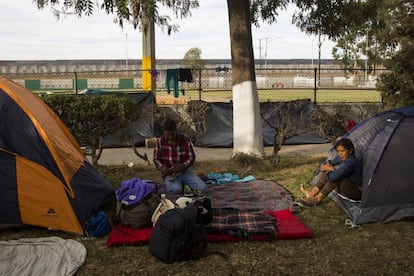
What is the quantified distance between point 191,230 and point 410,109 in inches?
133

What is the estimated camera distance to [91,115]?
7.67 m

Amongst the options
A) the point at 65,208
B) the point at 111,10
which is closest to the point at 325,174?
the point at 65,208

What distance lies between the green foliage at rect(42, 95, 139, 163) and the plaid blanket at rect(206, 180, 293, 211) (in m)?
2.30

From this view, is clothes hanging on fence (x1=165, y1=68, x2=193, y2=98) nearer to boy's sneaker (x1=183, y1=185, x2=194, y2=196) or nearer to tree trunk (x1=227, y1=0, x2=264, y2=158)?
tree trunk (x1=227, y1=0, x2=264, y2=158)

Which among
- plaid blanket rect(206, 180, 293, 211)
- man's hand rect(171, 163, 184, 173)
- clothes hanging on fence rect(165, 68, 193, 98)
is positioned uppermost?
clothes hanging on fence rect(165, 68, 193, 98)

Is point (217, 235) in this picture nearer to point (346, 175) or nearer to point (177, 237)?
point (177, 237)

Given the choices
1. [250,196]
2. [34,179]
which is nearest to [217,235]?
[250,196]

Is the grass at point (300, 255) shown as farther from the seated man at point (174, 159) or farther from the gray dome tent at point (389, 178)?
the seated man at point (174, 159)

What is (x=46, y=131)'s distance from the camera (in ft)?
17.0

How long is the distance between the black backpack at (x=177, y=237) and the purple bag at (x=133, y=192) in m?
0.75

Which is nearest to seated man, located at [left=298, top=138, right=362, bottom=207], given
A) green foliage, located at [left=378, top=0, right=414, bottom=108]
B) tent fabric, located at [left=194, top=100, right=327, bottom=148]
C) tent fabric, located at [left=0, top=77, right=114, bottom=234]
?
tent fabric, located at [left=0, top=77, right=114, bottom=234]

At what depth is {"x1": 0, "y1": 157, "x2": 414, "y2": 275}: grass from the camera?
4020 mm

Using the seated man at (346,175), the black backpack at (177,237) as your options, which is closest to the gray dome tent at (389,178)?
the seated man at (346,175)

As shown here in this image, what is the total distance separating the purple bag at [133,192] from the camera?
4934 mm
